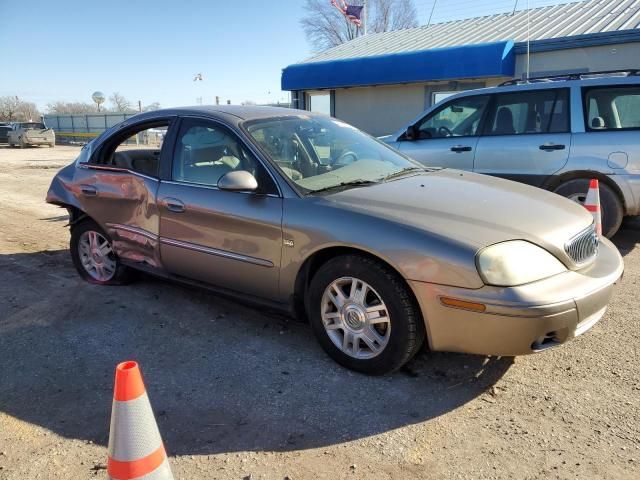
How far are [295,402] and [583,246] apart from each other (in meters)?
1.93

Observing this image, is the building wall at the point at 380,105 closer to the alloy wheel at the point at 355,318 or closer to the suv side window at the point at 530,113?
the suv side window at the point at 530,113

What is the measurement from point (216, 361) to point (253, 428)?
0.82m

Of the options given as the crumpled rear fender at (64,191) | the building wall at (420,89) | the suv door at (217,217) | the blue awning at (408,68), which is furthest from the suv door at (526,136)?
the building wall at (420,89)

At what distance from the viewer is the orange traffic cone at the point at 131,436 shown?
73.1 inches

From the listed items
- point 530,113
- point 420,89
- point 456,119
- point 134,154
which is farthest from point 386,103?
point 134,154

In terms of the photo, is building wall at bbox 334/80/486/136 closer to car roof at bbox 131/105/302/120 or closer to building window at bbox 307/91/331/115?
building window at bbox 307/91/331/115

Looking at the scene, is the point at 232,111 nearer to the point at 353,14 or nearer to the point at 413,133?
the point at 413,133

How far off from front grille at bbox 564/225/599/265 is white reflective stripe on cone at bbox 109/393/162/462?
2.33 metres

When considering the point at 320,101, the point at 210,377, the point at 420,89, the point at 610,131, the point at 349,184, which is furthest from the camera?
the point at 320,101

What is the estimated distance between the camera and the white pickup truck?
31625 mm

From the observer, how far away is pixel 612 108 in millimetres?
5734

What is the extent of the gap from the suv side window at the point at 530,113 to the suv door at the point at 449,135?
0.63 ft

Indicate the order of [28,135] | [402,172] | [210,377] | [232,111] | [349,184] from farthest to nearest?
[28,135]
[232,111]
[402,172]
[349,184]
[210,377]

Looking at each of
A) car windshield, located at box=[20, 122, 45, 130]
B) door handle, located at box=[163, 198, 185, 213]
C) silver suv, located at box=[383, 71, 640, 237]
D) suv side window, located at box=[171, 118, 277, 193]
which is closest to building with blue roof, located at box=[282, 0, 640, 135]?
silver suv, located at box=[383, 71, 640, 237]
